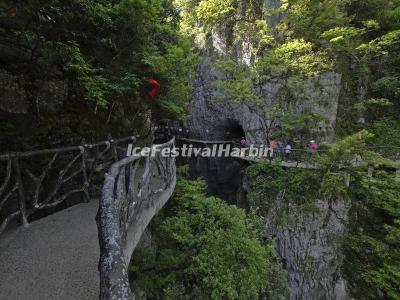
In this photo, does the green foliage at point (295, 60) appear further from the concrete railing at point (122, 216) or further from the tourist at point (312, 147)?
the concrete railing at point (122, 216)

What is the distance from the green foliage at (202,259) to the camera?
546cm

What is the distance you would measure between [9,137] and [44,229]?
1807mm

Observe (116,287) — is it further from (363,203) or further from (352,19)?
(352,19)

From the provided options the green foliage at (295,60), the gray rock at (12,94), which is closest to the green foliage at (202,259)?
the gray rock at (12,94)

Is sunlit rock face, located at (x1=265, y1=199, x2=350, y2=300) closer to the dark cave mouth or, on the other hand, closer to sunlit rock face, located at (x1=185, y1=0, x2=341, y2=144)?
sunlit rock face, located at (x1=185, y1=0, x2=341, y2=144)

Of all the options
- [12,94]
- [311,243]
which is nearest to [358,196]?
[311,243]

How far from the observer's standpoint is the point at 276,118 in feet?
45.5

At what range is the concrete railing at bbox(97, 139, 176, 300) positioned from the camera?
134 centimetres

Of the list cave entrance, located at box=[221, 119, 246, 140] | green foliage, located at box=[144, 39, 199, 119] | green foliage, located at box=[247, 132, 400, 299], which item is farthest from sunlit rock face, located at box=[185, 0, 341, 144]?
green foliage, located at box=[144, 39, 199, 119]

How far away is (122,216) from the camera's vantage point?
9.04 ft

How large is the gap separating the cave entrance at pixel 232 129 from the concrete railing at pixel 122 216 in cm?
1280

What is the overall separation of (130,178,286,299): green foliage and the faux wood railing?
229cm

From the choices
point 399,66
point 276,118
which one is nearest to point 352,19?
point 399,66

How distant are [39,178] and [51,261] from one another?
1.34 m
